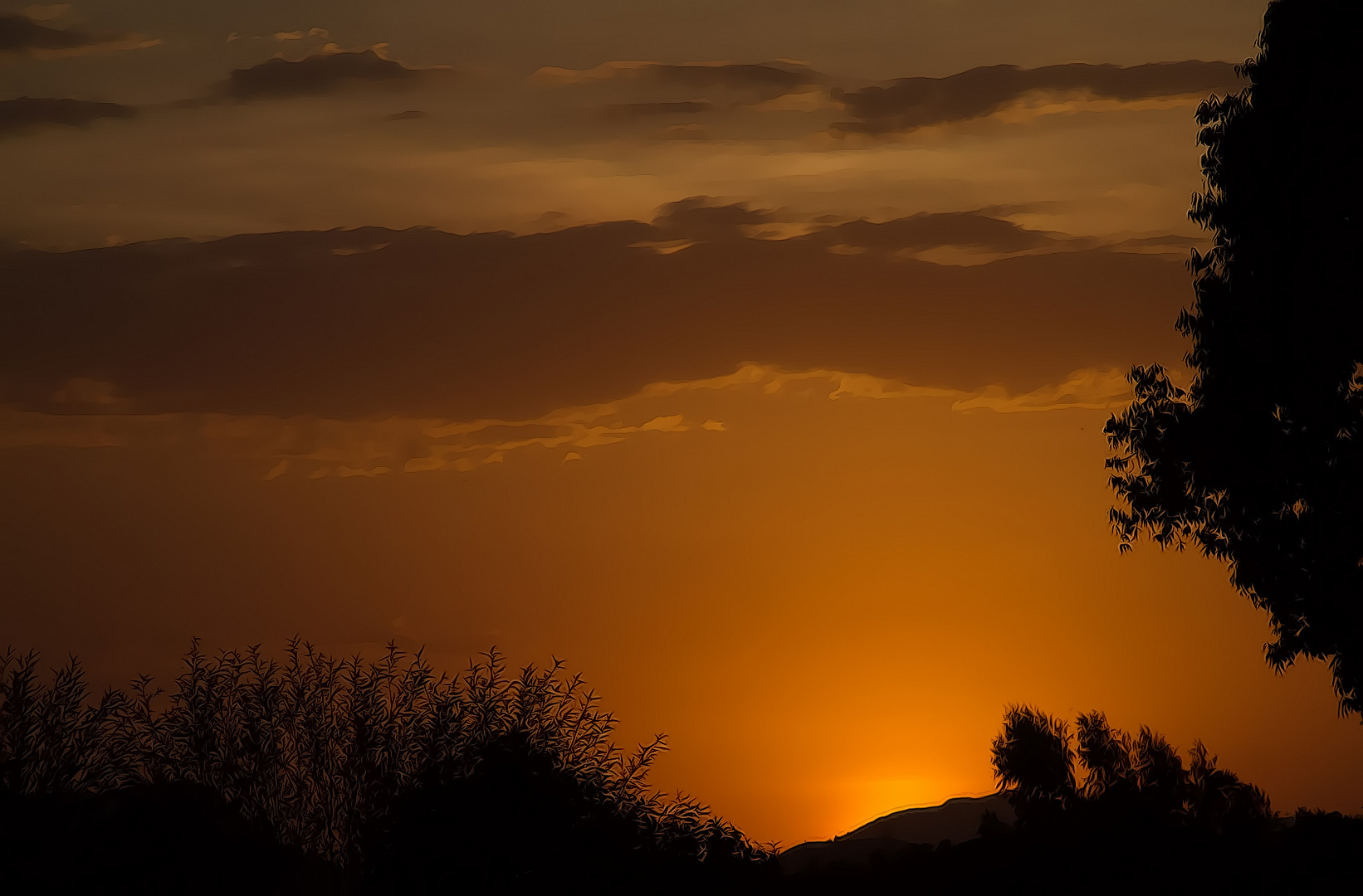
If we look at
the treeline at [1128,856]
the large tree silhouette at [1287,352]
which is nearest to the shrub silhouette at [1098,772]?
the treeline at [1128,856]

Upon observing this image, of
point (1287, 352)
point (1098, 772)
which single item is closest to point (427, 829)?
point (1287, 352)

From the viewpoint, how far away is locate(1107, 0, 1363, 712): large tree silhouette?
27.4 metres

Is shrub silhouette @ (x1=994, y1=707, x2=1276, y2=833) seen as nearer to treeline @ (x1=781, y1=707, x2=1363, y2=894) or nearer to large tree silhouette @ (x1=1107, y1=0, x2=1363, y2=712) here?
treeline @ (x1=781, y1=707, x2=1363, y2=894)

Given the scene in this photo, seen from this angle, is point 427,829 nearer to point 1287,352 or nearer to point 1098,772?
point 1287,352

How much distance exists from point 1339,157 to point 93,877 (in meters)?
27.7

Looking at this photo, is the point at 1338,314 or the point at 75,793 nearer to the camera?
the point at 1338,314

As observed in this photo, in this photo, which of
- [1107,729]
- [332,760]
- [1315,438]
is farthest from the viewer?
[1107,729]

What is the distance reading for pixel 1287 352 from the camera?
28.9 metres

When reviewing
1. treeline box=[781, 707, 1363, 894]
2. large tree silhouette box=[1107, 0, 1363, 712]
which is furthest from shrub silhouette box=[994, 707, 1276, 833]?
large tree silhouette box=[1107, 0, 1363, 712]

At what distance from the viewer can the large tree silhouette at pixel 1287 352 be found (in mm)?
27438

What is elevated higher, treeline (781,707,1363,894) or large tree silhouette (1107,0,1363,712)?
large tree silhouette (1107,0,1363,712)

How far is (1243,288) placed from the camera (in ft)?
97.3

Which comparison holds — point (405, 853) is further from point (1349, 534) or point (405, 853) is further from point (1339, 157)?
point (1339, 157)

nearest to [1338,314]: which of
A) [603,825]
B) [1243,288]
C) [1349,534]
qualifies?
[1243,288]
